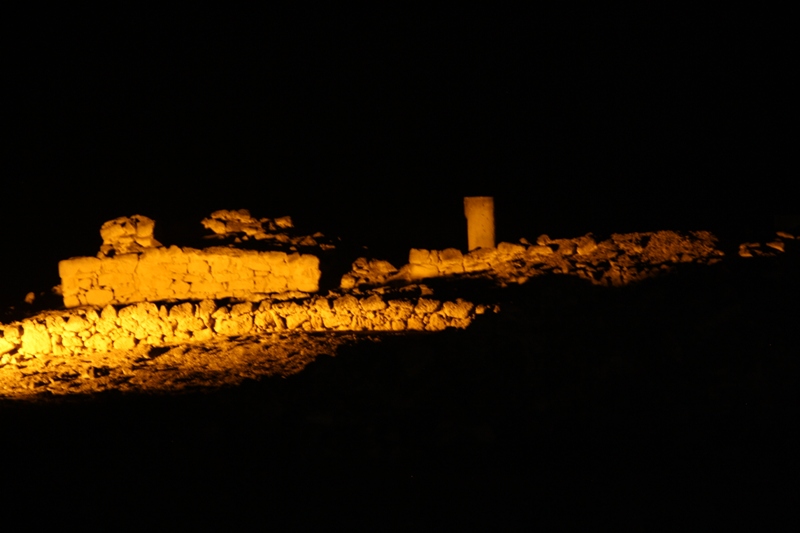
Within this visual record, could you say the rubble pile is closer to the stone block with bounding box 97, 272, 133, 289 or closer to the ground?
the ground

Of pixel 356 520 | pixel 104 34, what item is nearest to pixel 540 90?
pixel 104 34

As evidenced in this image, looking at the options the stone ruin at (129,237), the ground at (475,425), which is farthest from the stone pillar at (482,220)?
the stone ruin at (129,237)

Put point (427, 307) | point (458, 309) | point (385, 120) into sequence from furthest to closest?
point (385, 120), point (427, 307), point (458, 309)

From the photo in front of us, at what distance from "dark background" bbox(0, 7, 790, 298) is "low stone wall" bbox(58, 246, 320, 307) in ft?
17.3

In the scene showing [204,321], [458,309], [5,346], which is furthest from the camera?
[5,346]

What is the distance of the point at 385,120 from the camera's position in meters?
14.2

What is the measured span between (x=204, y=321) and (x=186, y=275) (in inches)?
35.5

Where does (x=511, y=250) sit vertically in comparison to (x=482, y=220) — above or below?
below

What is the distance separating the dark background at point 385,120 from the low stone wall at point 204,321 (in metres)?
5.99

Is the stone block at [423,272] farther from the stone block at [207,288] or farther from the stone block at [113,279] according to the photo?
the stone block at [113,279]

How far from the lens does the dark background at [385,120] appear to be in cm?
Answer: 1367

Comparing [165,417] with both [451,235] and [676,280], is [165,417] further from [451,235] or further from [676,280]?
[451,235]

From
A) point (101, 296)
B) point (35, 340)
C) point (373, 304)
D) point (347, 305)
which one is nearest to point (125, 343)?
point (35, 340)

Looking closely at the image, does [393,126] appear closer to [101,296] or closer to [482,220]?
[482,220]
